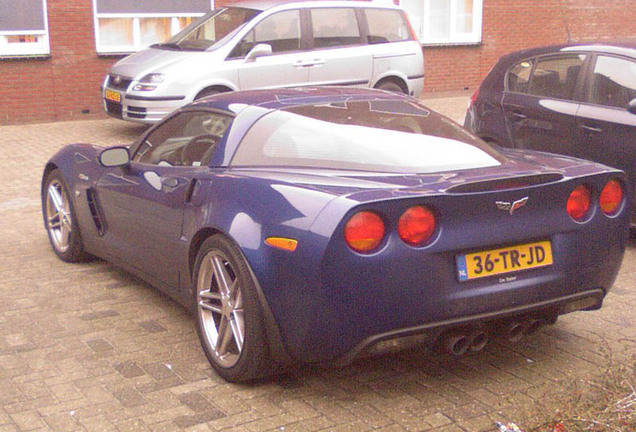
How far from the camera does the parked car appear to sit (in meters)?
7.20

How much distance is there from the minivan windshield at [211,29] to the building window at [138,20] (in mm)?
2067

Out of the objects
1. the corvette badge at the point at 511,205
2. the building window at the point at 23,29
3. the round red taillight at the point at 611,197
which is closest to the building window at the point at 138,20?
the building window at the point at 23,29

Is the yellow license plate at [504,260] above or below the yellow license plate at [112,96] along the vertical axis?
below

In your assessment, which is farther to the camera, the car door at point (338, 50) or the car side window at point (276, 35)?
the car door at point (338, 50)

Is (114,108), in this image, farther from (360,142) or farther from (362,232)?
(362,232)

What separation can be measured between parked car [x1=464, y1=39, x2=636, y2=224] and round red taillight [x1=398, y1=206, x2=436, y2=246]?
3.43 meters

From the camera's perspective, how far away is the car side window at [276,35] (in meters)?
13.0

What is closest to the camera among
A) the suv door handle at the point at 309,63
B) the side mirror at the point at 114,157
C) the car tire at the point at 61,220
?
the side mirror at the point at 114,157

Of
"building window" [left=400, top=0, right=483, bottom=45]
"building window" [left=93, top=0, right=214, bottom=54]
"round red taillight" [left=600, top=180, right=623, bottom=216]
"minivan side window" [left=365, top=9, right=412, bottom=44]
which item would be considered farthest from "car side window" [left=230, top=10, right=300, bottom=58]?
"round red taillight" [left=600, top=180, right=623, bottom=216]

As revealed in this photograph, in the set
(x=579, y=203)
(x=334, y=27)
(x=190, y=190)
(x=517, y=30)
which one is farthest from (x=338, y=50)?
(x=579, y=203)

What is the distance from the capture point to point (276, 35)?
523 inches

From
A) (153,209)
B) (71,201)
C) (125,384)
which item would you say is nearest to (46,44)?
(71,201)

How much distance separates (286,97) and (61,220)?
2.30m

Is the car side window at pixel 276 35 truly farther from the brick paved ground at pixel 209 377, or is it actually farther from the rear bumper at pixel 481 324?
the rear bumper at pixel 481 324
